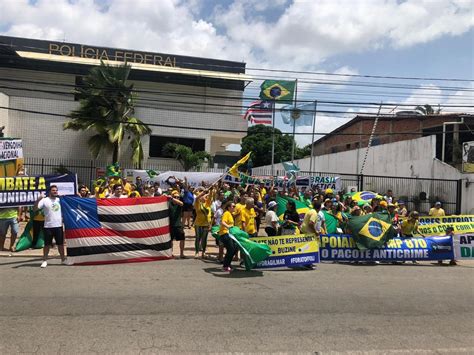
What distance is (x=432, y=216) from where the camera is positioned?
12.9 meters

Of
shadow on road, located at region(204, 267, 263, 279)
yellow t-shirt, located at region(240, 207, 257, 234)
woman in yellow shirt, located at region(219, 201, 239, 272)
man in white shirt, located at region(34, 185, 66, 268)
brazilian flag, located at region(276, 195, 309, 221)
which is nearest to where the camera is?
A: shadow on road, located at region(204, 267, 263, 279)

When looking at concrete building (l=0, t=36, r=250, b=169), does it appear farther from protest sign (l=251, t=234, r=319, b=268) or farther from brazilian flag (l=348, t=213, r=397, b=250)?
protest sign (l=251, t=234, r=319, b=268)

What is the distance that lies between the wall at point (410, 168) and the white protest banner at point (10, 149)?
16596 mm

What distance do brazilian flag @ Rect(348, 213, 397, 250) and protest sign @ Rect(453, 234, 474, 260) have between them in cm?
178

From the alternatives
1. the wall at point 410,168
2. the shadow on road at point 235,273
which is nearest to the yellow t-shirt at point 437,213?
the shadow on road at point 235,273

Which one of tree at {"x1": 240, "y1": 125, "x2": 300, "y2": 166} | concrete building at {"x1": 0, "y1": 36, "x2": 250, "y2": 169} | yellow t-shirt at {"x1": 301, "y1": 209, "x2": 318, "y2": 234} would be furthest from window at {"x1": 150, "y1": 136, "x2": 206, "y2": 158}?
yellow t-shirt at {"x1": 301, "y1": 209, "x2": 318, "y2": 234}

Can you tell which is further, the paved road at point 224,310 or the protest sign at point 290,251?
the protest sign at point 290,251

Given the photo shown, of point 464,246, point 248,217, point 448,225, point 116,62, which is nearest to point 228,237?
point 248,217

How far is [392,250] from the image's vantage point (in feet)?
35.2

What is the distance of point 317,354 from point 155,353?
5.40ft

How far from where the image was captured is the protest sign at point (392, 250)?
416 inches

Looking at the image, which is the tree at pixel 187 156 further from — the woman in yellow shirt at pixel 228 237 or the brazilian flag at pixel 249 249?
the brazilian flag at pixel 249 249

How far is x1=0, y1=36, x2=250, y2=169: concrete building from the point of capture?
29.6 m

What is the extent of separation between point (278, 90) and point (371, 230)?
16.4 meters
